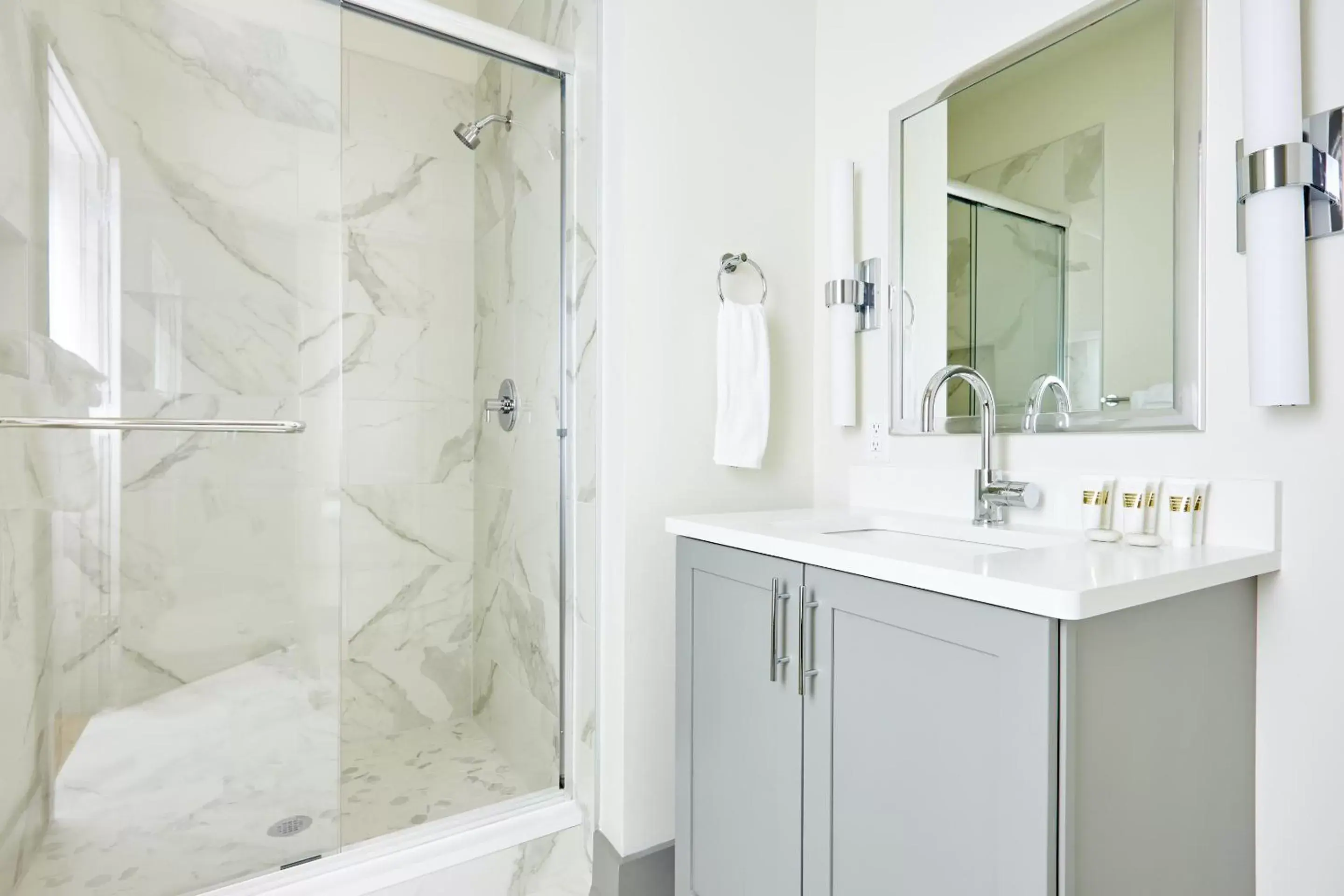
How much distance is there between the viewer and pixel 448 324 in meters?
2.39

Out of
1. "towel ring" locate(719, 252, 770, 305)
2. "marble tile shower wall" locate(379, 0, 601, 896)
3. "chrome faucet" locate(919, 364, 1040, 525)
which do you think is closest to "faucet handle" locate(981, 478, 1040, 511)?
"chrome faucet" locate(919, 364, 1040, 525)

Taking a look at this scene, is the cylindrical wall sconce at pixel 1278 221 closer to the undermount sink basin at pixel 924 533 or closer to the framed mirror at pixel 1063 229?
the framed mirror at pixel 1063 229

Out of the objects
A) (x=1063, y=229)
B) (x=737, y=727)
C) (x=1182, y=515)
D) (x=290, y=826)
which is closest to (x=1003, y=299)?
(x=1063, y=229)

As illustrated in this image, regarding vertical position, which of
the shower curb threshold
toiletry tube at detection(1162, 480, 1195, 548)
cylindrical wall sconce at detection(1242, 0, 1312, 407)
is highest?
cylindrical wall sconce at detection(1242, 0, 1312, 407)

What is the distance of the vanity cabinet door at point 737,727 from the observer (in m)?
1.19

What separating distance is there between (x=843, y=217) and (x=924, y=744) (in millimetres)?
1246

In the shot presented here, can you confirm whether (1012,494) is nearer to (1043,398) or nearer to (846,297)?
(1043,398)

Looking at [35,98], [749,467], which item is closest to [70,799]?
[35,98]

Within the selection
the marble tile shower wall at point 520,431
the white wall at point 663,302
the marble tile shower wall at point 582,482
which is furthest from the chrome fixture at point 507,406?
the white wall at point 663,302

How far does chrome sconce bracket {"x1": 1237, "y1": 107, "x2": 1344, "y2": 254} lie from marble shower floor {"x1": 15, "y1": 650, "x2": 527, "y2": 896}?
75.7 inches

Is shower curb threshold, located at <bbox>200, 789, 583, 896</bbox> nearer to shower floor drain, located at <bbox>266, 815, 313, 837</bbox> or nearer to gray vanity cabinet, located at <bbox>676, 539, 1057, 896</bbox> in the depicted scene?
shower floor drain, located at <bbox>266, 815, 313, 837</bbox>

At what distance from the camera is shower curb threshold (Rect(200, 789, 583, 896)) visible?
4.59ft

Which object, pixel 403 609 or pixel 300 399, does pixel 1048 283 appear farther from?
pixel 403 609

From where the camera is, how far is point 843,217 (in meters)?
1.71
